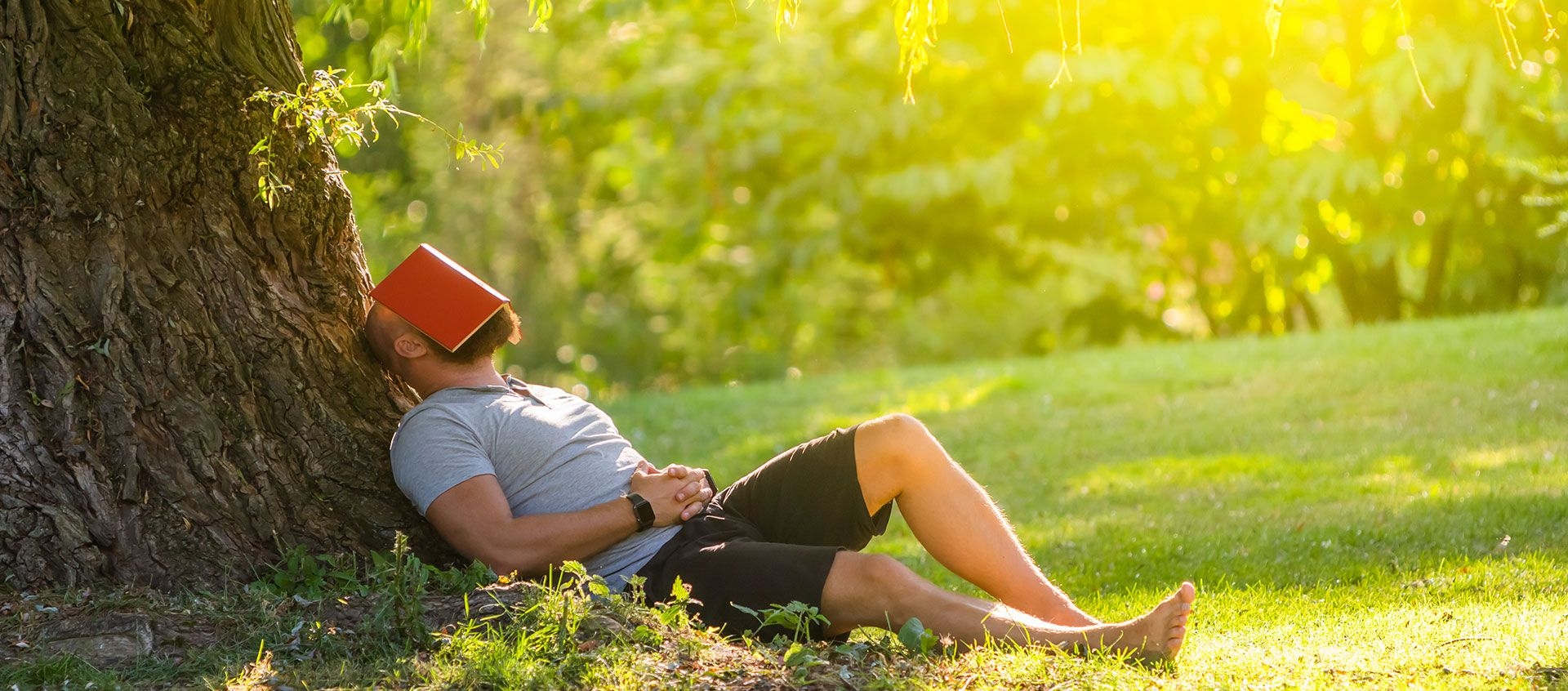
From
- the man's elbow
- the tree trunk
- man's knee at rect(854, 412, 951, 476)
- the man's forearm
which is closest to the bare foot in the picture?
man's knee at rect(854, 412, 951, 476)

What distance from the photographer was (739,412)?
10.5 meters

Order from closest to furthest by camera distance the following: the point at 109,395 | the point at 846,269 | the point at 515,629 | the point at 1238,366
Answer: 1. the point at 515,629
2. the point at 109,395
3. the point at 1238,366
4. the point at 846,269

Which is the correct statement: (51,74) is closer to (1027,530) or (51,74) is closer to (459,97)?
(1027,530)

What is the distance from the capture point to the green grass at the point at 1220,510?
3500mm

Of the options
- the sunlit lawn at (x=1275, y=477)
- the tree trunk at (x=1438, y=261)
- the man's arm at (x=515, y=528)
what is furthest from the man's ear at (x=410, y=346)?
the tree trunk at (x=1438, y=261)

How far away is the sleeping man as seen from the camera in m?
3.78

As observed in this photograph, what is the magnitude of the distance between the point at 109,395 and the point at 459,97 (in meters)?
14.2

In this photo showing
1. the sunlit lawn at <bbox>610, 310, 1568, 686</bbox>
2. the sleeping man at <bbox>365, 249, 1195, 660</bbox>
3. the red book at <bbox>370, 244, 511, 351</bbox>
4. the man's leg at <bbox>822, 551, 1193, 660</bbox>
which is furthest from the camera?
the red book at <bbox>370, 244, 511, 351</bbox>

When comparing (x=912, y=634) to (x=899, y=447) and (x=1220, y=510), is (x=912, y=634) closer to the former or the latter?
(x=899, y=447)

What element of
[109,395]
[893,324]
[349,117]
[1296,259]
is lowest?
[893,324]

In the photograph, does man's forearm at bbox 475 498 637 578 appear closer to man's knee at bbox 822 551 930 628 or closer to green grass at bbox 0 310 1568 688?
green grass at bbox 0 310 1568 688

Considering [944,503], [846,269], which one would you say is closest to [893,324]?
[846,269]

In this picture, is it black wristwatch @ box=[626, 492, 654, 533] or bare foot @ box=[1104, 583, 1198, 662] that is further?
black wristwatch @ box=[626, 492, 654, 533]

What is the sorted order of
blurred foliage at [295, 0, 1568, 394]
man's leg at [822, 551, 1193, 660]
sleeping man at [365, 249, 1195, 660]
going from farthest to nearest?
1. blurred foliage at [295, 0, 1568, 394]
2. sleeping man at [365, 249, 1195, 660]
3. man's leg at [822, 551, 1193, 660]
